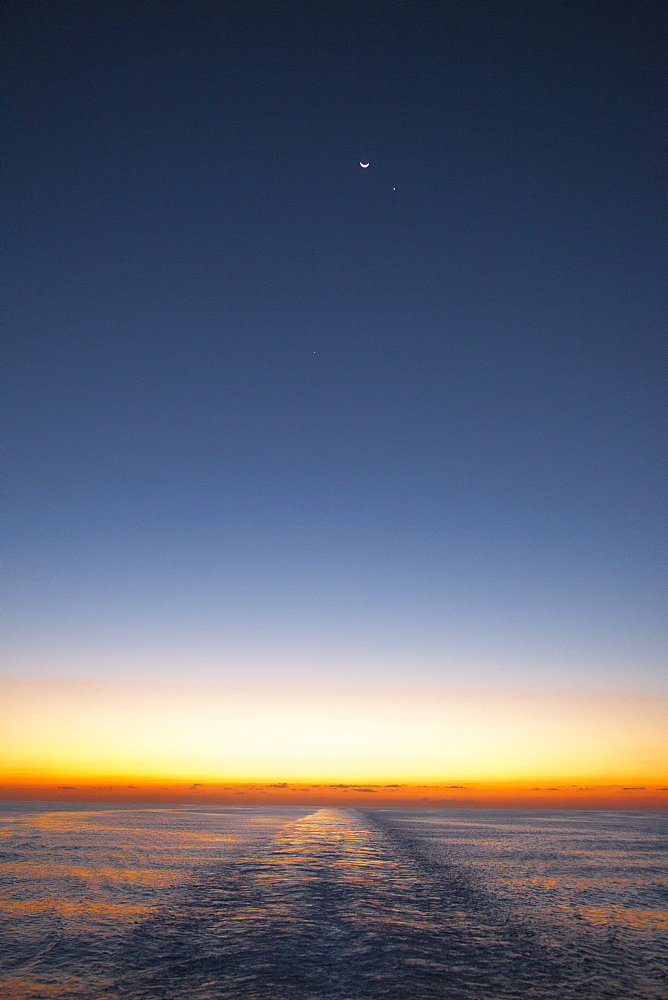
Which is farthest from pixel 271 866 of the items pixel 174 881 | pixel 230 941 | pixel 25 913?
pixel 230 941

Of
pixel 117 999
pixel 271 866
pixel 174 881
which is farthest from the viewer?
pixel 271 866

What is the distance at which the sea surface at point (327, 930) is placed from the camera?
362 inches

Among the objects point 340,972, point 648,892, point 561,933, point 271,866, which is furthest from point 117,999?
point 648,892

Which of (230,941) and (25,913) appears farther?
(25,913)

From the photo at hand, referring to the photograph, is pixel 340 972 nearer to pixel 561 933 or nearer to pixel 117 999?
pixel 117 999

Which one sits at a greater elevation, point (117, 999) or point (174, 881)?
point (117, 999)

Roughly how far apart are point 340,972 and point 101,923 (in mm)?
6986

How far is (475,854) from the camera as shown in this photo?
31172 millimetres

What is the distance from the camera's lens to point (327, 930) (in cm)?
1237

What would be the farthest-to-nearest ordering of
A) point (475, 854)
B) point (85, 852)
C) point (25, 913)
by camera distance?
point (475, 854) < point (85, 852) < point (25, 913)

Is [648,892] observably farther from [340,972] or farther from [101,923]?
[101,923]

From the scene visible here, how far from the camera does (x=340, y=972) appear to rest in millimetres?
9625

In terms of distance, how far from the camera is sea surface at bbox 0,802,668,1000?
9.19 meters

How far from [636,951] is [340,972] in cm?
656
